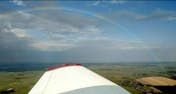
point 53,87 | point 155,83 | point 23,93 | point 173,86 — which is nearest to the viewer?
point 53,87

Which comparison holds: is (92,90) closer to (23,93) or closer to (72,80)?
(72,80)

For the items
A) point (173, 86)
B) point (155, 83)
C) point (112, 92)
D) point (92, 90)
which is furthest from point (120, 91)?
point (155, 83)

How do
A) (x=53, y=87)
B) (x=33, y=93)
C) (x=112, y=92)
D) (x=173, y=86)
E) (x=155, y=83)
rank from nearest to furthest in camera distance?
(x=112, y=92) < (x=53, y=87) < (x=33, y=93) < (x=173, y=86) < (x=155, y=83)

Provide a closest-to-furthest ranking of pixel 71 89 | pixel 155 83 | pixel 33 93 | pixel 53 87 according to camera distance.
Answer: pixel 71 89 < pixel 53 87 < pixel 33 93 < pixel 155 83

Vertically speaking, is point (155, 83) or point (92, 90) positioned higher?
point (92, 90)

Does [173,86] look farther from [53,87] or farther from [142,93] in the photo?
[53,87]

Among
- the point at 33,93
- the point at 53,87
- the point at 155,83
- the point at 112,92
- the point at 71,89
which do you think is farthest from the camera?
the point at 155,83

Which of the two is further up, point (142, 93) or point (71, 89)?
point (71, 89)

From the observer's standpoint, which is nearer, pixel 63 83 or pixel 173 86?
pixel 63 83

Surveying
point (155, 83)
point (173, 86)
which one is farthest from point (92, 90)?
point (155, 83)
